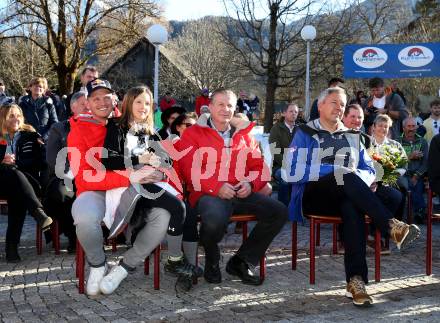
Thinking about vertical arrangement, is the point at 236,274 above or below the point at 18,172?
below

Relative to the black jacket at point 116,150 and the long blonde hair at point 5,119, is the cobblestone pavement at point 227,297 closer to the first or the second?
the black jacket at point 116,150

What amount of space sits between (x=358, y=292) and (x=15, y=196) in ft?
10.8

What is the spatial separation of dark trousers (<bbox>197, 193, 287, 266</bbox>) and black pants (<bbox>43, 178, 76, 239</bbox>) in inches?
65.6

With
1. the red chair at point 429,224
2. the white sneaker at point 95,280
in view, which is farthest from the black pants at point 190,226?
the red chair at point 429,224

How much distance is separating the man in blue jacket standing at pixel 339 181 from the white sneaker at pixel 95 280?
1.61m

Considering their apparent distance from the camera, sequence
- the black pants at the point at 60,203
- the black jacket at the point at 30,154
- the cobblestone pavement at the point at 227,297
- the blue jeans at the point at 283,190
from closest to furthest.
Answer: the cobblestone pavement at the point at 227,297, the black pants at the point at 60,203, the black jacket at the point at 30,154, the blue jeans at the point at 283,190

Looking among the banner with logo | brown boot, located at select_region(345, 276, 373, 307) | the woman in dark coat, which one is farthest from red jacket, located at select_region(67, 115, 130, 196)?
the banner with logo

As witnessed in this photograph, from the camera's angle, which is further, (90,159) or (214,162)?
(214,162)

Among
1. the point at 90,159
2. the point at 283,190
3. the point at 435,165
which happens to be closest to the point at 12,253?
the point at 90,159

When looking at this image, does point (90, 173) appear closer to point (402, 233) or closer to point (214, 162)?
point (214, 162)

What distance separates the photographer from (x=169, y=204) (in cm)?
468

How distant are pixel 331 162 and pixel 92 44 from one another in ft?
94.6

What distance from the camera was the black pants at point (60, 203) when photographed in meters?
5.84

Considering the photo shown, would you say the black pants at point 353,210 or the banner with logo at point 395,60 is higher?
the banner with logo at point 395,60
